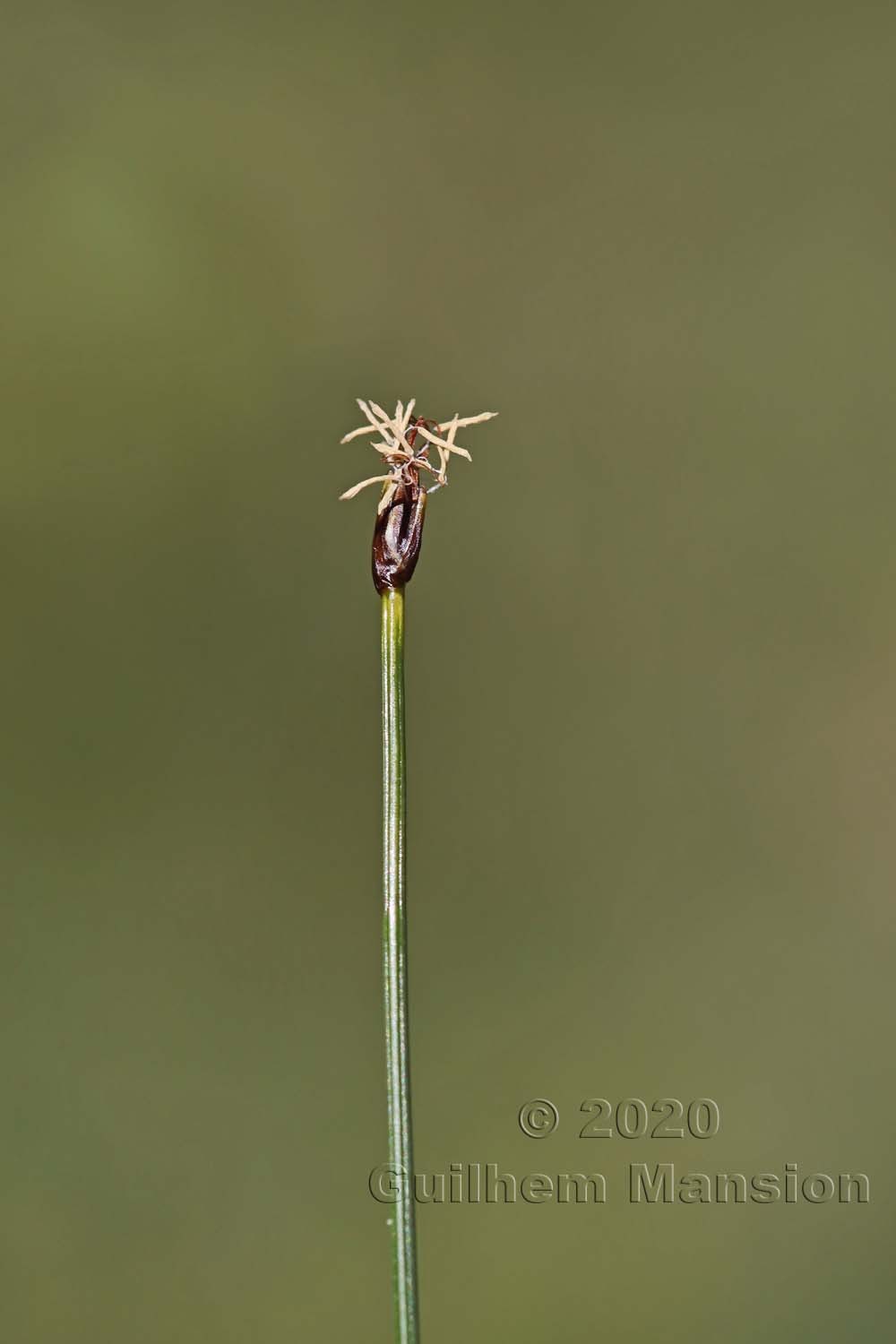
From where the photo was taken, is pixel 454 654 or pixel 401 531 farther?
pixel 454 654

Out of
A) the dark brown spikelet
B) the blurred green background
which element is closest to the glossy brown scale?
the dark brown spikelet

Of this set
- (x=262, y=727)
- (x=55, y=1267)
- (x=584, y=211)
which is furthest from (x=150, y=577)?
(x=584, y=211)

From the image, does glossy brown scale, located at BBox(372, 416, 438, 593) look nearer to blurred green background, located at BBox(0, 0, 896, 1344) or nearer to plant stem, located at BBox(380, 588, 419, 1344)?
plant stem, located at BBox(380, 588, 419, 1344)

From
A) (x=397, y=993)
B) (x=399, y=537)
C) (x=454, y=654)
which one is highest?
(x=454, y=654)

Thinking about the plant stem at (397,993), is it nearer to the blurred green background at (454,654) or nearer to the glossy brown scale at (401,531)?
the glossy brown scale at (401,531)

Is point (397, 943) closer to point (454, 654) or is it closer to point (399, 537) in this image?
point (399, 537)

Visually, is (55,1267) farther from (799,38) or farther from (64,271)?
(799,38)

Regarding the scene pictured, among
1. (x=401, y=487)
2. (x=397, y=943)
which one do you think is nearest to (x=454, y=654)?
(x=401, y=487)
